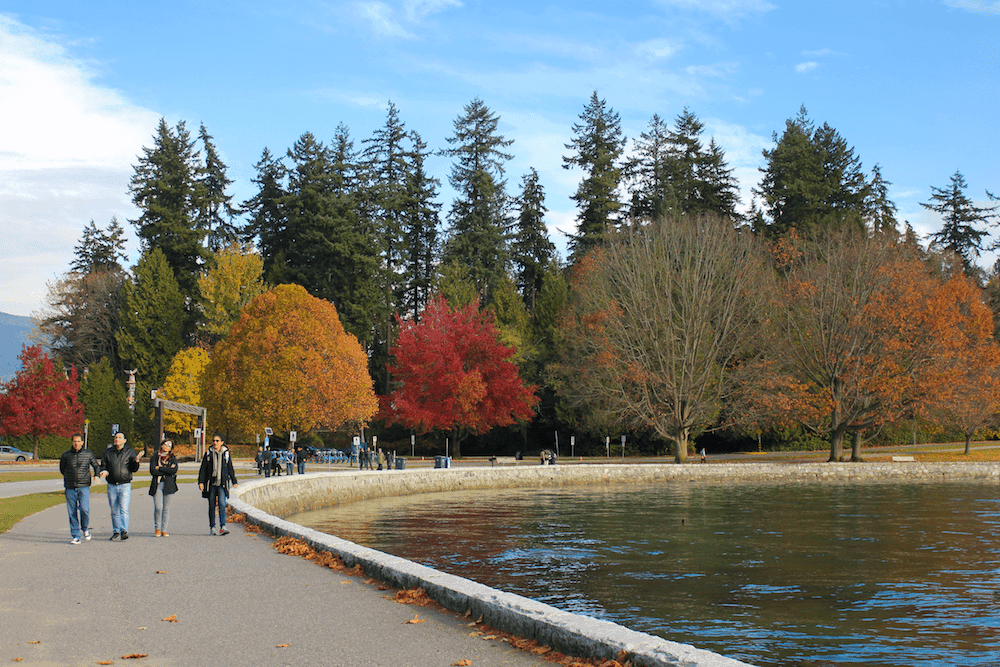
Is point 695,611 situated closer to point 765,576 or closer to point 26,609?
point 765,576

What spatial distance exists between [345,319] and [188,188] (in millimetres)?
21384

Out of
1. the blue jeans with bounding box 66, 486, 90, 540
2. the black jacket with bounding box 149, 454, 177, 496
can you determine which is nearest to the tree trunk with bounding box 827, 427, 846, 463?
the black jacket with bounding box 149, 454, 177, 496

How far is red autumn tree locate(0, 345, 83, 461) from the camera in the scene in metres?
57.9

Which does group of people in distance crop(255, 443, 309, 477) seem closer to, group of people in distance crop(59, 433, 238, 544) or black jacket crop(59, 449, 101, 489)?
group of people in distance crop(59, 433, 238, 544)

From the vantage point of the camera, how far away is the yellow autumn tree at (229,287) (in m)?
70.2

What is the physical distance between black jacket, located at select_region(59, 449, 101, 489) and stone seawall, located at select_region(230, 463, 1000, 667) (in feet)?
10.9

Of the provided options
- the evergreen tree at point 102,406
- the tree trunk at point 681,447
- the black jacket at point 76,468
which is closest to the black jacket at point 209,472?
the black jacket at point 76,468

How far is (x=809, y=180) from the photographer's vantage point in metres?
75.6

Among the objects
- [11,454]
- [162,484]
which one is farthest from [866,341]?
[11,454]

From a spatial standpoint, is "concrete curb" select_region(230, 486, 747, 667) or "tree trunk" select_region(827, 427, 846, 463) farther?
"tree trunk" select_region(827, 427, 846, 463)

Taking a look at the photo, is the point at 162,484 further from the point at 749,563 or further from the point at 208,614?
the point at 749,563

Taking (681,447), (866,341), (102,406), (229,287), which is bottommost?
(681,447)

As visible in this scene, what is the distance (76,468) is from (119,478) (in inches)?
27.6

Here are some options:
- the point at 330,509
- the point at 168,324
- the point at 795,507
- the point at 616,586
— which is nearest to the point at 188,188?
the point at 168,324
